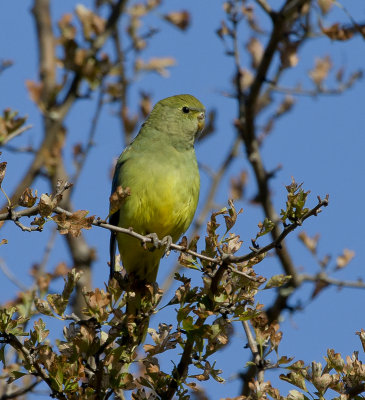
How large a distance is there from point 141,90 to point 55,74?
927 millimetres

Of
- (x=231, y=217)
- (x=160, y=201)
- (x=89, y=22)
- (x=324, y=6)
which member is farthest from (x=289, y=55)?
(x=231, y=217)

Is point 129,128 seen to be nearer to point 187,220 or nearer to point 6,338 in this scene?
point 187,220

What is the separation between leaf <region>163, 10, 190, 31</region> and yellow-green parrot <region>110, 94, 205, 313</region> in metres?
2.25

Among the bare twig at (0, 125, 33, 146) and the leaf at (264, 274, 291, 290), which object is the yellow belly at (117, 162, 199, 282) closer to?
the bare twig at (0, 125, 33, 146)

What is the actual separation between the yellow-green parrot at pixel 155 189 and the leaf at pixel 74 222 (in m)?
1.57

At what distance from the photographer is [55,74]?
6.75 meters

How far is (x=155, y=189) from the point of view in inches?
164

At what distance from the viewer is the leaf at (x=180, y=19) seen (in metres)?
6.79

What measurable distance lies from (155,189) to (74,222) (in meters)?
1.78

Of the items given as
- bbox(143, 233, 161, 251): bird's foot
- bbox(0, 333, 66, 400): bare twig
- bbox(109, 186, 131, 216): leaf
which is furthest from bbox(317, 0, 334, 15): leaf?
bbox(0, 333, 66, 400): bare twig

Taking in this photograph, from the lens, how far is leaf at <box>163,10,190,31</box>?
6.79 metres

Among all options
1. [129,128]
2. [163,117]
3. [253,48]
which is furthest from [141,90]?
[163,117]

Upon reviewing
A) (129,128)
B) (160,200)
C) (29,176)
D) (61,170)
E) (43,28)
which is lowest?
(160,200)

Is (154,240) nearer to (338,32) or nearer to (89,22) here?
(338,32)
